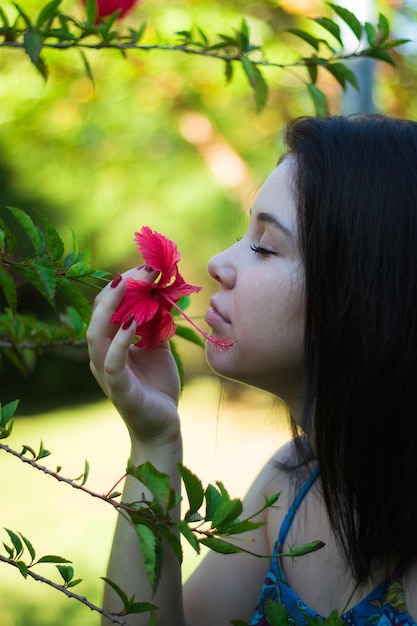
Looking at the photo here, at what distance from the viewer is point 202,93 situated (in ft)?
14.6

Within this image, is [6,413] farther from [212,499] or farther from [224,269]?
[224,269]

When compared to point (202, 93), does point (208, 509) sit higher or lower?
lower

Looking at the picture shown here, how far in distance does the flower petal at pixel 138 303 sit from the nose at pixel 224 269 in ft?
0.67

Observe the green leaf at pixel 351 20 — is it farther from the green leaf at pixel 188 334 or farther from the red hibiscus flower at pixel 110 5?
the red hibiscus flower at pixel 110 5

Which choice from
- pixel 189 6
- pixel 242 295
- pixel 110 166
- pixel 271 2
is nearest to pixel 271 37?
pixel 271 2

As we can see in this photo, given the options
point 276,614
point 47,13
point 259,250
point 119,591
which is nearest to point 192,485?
point 119,591

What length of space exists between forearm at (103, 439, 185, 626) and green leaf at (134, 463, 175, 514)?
0.39 meters

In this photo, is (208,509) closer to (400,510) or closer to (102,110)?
(400,510)

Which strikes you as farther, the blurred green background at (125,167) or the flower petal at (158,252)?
the blurred green background at (125,167)

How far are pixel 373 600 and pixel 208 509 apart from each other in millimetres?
501

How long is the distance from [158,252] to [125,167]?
4147 millimetres

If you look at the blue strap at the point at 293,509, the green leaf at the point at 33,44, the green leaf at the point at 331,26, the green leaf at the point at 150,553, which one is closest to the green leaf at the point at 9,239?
the green leaf at the point at 33,44

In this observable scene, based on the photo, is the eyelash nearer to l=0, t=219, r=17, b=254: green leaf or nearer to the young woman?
the young woman

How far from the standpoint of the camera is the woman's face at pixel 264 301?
1202 millimetres
